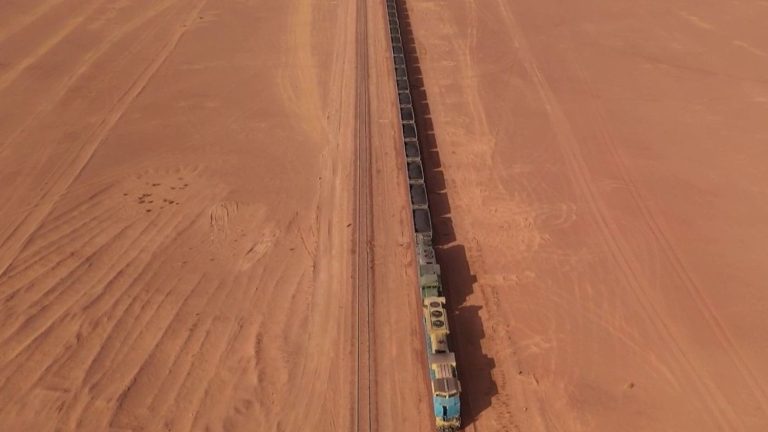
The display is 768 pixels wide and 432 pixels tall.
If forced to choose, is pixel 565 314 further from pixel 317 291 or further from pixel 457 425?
pixel 317 291

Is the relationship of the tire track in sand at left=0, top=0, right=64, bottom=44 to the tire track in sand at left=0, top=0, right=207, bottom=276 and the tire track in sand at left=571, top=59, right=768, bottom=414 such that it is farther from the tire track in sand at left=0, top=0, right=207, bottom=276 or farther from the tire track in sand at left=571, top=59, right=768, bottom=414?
the tire track in sand at left=571, top=59, right=768, bottom=414

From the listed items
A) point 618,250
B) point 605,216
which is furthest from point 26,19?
point 618,250

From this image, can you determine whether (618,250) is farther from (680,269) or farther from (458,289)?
(458,289)

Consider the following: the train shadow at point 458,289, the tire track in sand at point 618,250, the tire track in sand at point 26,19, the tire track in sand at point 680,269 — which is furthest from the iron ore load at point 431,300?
the tire track in sand at point 26,19

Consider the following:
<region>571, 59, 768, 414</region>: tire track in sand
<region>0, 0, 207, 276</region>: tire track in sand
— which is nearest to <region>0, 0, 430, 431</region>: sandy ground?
<region>0, 0, 207, 276</region>: tire track in sand

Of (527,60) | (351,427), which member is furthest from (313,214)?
(527,60)

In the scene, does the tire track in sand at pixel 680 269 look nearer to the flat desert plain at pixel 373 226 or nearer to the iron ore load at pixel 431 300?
the flat desert plain at pixel 373 226
